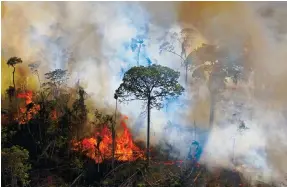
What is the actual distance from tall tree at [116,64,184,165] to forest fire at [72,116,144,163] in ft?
2.20

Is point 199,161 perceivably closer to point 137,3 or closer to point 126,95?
point 126,95

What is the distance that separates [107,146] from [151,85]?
2.76 m

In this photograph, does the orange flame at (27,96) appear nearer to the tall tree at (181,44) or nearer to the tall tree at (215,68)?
the tall tree at (181,44)

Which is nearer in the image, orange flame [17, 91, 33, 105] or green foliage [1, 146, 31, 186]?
green foliage [1, 146, 31, 186]

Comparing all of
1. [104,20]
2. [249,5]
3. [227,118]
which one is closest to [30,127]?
[104,20]

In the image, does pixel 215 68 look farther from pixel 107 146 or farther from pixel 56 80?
pixel 56 80

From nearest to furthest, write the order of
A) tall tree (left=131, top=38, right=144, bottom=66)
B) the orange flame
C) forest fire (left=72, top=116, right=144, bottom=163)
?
forest fire (left=72, top=116, right=144, bottom=163), tall tree (left=131, top=38, right=144, bottom=66), the orange flame

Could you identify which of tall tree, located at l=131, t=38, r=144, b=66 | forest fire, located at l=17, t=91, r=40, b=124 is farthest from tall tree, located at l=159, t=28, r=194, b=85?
forest fire, located at l=17, t=91, r=40, b=124

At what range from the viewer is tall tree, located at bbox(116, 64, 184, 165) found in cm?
1309

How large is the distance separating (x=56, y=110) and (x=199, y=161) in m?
5.46

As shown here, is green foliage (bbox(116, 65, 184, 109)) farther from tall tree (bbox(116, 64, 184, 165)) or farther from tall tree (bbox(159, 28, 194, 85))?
tall tree (bbox(159, 28, 194, 85))

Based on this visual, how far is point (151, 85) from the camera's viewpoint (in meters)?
13.3

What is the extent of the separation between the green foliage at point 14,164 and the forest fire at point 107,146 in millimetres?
2342

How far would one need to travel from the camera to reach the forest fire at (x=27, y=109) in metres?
14.5
